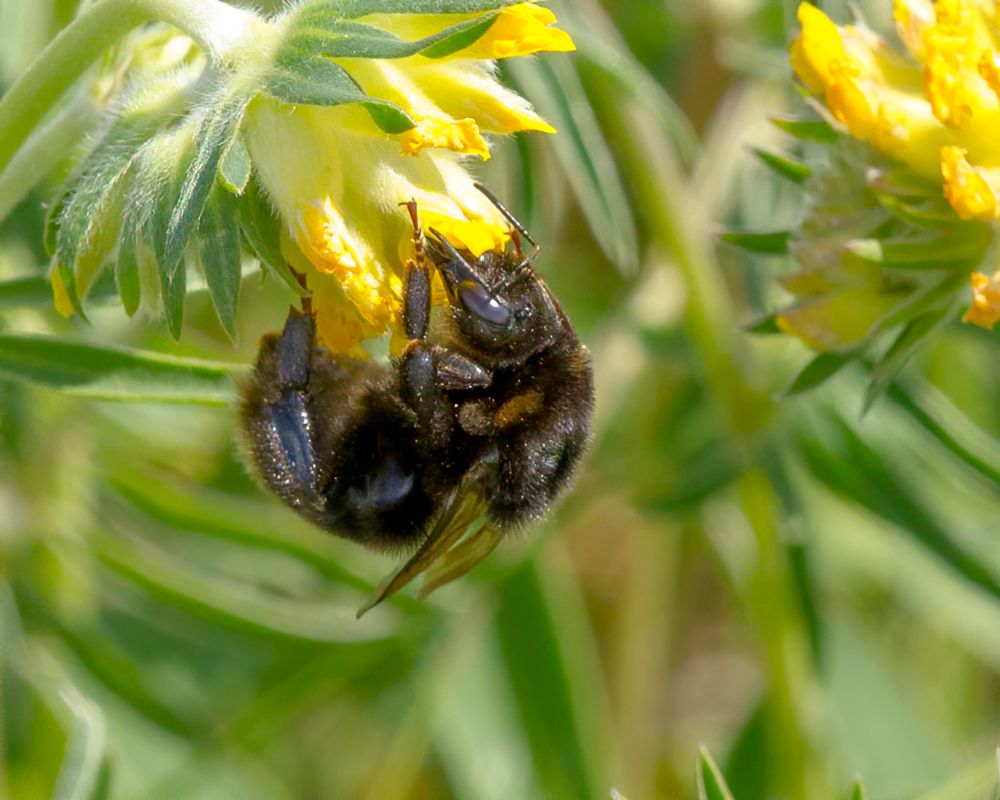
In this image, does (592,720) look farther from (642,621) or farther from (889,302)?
(889,302)

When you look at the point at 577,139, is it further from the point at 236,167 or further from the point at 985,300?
the point at 236,167

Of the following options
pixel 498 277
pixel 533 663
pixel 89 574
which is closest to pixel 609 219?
pixel 498 277

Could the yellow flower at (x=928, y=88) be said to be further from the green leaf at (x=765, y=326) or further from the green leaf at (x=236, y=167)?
the green leaf at (x=236, y=167)

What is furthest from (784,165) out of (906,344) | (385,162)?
(385,162)

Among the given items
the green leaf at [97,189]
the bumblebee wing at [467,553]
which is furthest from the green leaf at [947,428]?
the green leaf at [97,189]

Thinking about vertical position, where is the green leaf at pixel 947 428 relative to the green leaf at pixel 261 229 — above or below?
below
